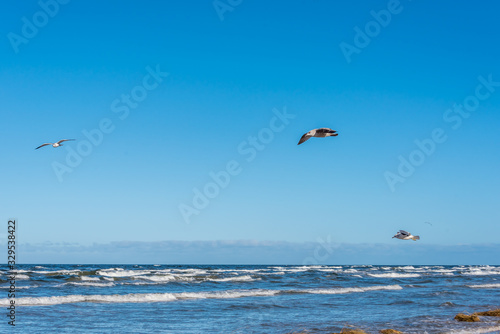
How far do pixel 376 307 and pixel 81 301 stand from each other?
11357 millimetres

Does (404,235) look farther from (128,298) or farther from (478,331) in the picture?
(128,298)

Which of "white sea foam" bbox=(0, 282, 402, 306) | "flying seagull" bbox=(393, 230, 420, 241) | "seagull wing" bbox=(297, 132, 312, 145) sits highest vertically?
"seagull wing" bbox=(297, 132, 312, 145)

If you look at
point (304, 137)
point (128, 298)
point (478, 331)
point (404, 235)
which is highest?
point (304, 137)

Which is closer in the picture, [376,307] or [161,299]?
[376,307]

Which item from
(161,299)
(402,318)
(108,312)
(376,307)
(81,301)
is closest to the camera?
(402,318)

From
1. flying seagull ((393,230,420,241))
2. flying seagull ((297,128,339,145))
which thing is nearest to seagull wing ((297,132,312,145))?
flying seagull ((297,128,339,145))

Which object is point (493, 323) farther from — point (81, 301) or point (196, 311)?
point (81, 301)

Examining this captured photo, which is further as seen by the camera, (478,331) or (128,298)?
(128,298)

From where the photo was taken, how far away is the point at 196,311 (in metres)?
16.7

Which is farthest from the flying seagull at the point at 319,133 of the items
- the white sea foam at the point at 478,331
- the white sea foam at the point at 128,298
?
the white sea foam at the point at 128,298

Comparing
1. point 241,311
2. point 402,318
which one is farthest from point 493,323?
point 241,311

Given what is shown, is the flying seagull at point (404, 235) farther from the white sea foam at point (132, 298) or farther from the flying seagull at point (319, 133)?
the white sea foam at point (132, 298)

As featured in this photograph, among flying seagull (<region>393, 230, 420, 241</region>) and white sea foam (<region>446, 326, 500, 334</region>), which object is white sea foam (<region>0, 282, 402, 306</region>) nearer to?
flying seagull (<region>393, 230, 420, 241</region>)

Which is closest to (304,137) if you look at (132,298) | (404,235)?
(404,235)
